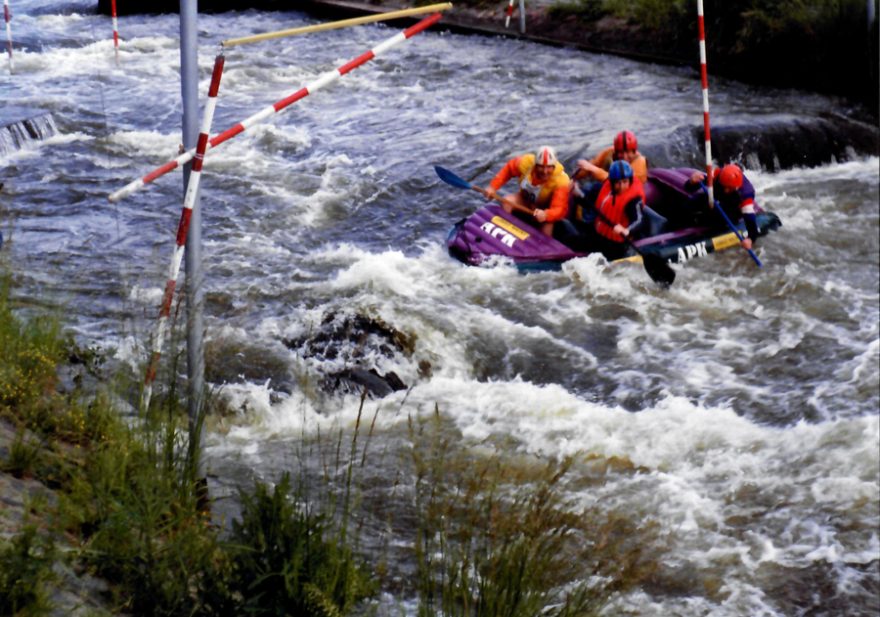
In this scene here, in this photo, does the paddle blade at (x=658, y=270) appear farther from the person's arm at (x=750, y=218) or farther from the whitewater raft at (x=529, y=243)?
the person's arm at (x=750, y=218)

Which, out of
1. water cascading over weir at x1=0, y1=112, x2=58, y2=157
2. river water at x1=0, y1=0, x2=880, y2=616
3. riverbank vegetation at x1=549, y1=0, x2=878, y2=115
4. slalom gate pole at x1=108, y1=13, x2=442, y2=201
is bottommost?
river water at x1=0, y1=0, x2=880, y2=616

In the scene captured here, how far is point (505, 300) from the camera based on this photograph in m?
8.89

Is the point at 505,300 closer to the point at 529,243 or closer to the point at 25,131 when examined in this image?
the point at 529,243

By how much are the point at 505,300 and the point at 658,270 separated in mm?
1277

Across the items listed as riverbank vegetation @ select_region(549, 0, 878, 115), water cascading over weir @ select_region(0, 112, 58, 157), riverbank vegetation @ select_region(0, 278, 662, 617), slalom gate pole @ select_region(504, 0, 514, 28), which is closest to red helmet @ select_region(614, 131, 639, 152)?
riverbank vegetation @ select_region(549, 0, 878, 115)

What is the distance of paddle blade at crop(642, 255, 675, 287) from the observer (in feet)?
30.7

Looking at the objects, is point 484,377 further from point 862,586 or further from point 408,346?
point 862,586

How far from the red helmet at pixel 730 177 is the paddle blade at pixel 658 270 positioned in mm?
1051

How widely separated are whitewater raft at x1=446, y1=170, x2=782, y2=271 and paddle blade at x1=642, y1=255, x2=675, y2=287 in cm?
6

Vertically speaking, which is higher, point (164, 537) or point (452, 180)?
point (164, 537)

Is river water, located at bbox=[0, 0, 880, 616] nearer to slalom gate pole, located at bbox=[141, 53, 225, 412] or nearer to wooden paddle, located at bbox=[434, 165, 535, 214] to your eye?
slalom gate pole, located at bbox=[141, 53, 225, 412]

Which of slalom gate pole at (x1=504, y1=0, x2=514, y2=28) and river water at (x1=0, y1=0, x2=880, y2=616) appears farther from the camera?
slalom gate pole at (x1=504, y1=0, x2=514, y2=28)

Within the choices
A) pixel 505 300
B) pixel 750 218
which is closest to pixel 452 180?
pixel 505 300

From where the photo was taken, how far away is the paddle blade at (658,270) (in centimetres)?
934
